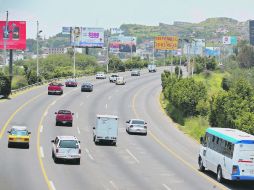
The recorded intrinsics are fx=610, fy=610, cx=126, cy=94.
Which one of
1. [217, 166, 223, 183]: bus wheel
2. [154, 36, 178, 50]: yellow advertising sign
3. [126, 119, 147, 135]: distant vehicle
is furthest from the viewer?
[154, 36, 178, 50]: yellow advertising sign

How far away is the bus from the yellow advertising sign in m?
144

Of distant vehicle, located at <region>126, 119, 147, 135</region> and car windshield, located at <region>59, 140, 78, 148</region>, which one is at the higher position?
car windshield, located at <region>59, 140, 78, 148</region>

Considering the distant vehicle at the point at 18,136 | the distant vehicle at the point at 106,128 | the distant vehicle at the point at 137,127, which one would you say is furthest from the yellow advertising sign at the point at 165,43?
the distant vehicle at the point at 18,136

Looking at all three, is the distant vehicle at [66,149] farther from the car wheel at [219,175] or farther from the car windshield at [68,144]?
the car wheel at [219,175]

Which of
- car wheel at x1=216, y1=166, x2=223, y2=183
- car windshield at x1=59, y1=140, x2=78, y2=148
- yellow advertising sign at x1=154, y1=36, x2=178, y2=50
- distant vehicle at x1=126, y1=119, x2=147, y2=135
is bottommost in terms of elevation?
distant vehicle at x1=126, y1=119, x2=147, y2=135

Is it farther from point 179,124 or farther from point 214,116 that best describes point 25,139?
point 179,124

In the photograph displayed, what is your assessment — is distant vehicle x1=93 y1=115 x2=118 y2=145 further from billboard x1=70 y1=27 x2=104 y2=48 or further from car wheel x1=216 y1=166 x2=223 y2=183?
billboard x1=70 y1=27 x2=104 y2=48

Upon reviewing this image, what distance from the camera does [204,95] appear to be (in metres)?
72.7

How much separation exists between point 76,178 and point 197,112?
1519 inches

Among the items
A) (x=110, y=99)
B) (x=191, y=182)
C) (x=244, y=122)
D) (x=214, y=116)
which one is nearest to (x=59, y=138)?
(x=191, y=182)

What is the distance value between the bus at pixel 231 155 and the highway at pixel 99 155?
100 centimetres

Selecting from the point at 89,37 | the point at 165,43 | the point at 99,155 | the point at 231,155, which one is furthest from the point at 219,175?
the point at 89,37

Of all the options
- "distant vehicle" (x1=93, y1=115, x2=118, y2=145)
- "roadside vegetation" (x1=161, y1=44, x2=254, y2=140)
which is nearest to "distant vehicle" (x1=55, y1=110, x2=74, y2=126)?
"distant vehicle" (x1=93, y1=115, x2=118, y2=145)

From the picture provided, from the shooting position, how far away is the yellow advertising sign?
180125mm
